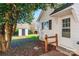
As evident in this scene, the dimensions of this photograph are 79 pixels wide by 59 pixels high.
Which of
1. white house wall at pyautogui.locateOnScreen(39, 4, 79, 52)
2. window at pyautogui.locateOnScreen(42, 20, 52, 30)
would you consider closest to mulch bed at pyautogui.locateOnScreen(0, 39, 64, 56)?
white house wall at pyautogui.locateOnScreen(39, 4, 79, 52)

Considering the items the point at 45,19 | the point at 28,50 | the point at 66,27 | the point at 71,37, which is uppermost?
the point at 45,19

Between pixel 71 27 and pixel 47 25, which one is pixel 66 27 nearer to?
pixel 71 27

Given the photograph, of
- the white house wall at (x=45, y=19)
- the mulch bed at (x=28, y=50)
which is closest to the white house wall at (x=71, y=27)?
the white house wall at (x=45, y=19)

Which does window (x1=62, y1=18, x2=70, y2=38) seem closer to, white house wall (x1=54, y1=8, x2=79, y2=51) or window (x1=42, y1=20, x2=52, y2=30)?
white house wall (x1=54, y1=8, x2=79, y2=51)

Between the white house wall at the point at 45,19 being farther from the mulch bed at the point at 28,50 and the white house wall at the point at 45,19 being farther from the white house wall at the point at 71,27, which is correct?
the mulch bed at the point at 28,50

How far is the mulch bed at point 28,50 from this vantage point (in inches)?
169

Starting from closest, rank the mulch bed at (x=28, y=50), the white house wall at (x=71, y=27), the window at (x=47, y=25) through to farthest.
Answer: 1. the white house wall at (x=71, y=27)
2. the mulch bed at (x=28, y=50)
3. the window at (x=47, y=25)

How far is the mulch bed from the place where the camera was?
4.30 meters

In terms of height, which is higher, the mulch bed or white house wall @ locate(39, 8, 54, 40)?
white house wall @ locate(39, 8, 54, 40)

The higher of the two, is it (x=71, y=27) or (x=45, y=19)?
(x=45, y=19)

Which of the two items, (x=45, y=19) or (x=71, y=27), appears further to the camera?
(x=45, y=19)

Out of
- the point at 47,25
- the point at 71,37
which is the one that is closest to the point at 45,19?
the point at 47,25

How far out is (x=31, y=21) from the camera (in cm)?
430

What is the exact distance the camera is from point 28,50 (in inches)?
170
